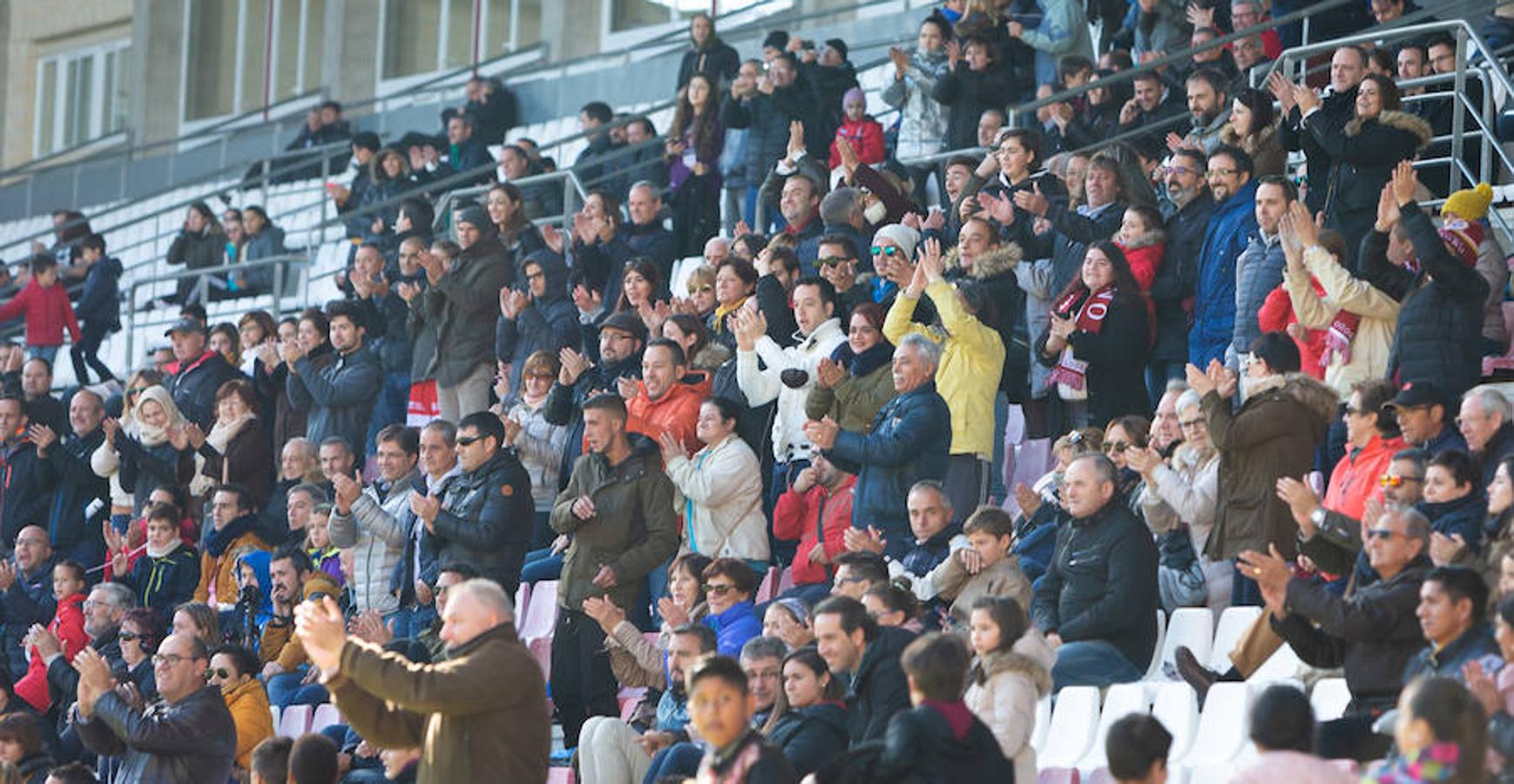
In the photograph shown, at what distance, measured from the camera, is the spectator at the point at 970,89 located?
15.2 metres

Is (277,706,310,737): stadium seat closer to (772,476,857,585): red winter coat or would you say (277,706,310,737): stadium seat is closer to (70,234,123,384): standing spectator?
(772,476,857,585): red winter coat

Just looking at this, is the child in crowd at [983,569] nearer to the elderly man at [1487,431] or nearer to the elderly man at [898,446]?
the elderly man at [898,446]

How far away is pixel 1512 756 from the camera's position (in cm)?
686

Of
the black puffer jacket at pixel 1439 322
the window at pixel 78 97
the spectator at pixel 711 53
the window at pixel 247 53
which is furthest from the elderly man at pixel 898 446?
the window at pixel 78 97

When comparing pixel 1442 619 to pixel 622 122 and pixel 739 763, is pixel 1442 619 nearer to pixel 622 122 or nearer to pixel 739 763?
pixel 739 763

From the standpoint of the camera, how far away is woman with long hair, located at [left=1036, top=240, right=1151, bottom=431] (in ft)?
38.0

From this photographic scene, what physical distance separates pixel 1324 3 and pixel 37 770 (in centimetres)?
758

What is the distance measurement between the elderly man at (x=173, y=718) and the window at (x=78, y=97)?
19.4 meters

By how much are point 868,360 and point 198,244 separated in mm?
9990

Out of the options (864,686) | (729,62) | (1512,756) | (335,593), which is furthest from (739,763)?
(729,62)

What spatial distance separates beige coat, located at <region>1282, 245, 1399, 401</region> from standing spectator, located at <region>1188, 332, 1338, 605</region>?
24.1 inches

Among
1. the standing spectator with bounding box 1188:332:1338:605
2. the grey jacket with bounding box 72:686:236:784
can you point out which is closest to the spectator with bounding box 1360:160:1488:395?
the standing spectator with bounding box 1188:332:1338:605

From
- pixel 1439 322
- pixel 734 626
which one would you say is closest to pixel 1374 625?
pixel 1439 322

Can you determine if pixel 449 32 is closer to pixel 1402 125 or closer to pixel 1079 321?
pixel 1079 321
